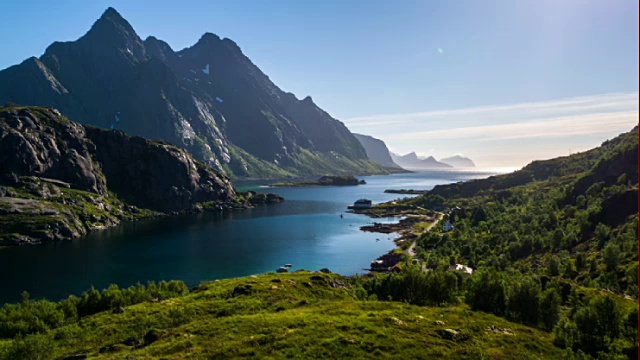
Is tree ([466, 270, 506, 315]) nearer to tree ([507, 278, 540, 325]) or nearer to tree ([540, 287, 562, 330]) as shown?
tree ([507, 278, 540, 325])

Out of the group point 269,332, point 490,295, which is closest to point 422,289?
point 490,295

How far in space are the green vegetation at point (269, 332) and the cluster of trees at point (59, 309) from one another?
13.0 inches

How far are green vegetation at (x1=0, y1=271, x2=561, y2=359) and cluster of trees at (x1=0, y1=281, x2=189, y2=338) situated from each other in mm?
330

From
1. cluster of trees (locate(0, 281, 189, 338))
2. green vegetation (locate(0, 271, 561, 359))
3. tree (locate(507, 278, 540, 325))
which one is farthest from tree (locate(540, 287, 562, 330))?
cluster of trees (locate(0, 281, 189, 338))

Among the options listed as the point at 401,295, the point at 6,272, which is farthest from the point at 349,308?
the point at 6,272

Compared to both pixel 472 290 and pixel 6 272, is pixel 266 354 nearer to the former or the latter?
pixel 472 290

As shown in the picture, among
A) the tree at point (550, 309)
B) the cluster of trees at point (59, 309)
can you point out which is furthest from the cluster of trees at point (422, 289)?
the cluster of trees at point (59, 309)

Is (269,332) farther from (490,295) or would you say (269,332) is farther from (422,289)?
(490,295)

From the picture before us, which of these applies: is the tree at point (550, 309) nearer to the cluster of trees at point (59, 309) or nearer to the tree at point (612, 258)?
the tree at point (612, 258)

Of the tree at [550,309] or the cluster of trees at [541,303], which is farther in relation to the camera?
the tree at [550,309]

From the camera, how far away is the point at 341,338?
181 feet

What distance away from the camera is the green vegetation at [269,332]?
174 ft

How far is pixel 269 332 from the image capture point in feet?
192

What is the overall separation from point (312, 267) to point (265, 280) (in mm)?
67350
